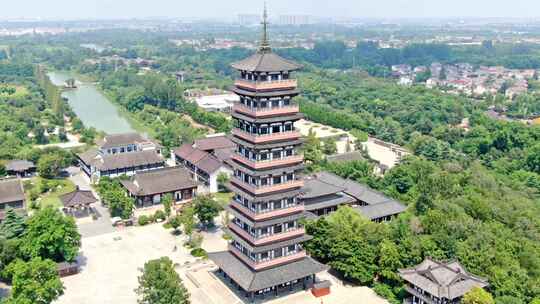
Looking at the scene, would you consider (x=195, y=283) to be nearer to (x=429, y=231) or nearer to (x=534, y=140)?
(x=429, y=231)

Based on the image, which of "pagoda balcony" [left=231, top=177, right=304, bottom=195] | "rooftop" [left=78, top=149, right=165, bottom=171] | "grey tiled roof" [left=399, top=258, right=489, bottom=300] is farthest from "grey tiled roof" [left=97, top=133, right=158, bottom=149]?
"grey tiled roof" [left=399, top=258, right=489, bottom=300]

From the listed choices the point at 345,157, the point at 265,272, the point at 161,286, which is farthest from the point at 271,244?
the point at 345,157

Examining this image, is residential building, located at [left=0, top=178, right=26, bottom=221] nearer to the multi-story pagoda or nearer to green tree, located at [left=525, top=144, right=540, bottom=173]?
the multi-story pagoda

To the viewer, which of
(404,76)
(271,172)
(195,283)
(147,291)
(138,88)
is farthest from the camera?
(404,76)

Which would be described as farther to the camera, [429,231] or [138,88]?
[138,88]

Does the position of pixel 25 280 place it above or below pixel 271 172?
below

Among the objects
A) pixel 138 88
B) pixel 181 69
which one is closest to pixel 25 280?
pixel 138 88

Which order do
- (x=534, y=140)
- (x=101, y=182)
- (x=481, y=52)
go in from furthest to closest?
1. (x=481, y=52)
2. (x=534, y=140)
3. (x=101, y=182)
